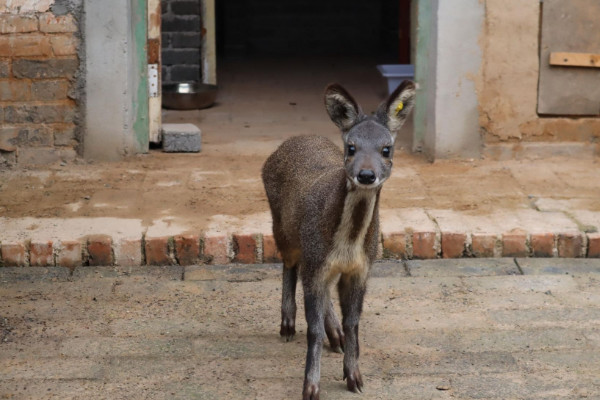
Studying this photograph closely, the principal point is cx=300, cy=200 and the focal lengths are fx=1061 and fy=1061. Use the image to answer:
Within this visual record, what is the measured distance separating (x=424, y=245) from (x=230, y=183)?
179 cm

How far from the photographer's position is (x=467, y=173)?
8.31 m

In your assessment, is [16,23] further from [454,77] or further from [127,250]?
[454,77]

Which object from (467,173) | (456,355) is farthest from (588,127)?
(456,355)

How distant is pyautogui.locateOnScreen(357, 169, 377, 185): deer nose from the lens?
457cm

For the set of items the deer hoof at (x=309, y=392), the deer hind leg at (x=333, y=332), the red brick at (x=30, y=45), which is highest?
the red brick at (x=30, y=45)

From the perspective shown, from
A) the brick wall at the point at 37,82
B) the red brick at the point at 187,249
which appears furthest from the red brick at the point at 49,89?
the red brick at the point at 187,249

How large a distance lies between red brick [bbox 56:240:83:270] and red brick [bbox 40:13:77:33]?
2354mm

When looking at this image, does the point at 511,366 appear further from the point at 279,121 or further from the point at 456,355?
the point at 279,121

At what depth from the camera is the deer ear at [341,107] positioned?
4.82 metres

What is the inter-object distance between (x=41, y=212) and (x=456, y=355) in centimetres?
323

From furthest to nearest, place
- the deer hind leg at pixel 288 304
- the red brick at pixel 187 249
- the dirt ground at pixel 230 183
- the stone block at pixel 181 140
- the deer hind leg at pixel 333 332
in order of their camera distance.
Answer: the stone block at pixel 181 140, the dirt ground at pixel 230 183, the red brick at pixel 187 249, the deer hind leg at pixel 288 304, the deer hind leg at pixel 333 332

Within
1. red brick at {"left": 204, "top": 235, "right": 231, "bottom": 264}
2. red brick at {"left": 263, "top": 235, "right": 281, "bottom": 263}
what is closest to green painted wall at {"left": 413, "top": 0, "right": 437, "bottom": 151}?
red brick at {"left": 263, "top": 235, "right": 281, "bottom": 263}

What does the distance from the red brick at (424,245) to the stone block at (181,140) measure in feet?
9.02

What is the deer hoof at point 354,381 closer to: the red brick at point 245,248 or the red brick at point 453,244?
the red brick at point 245,248
